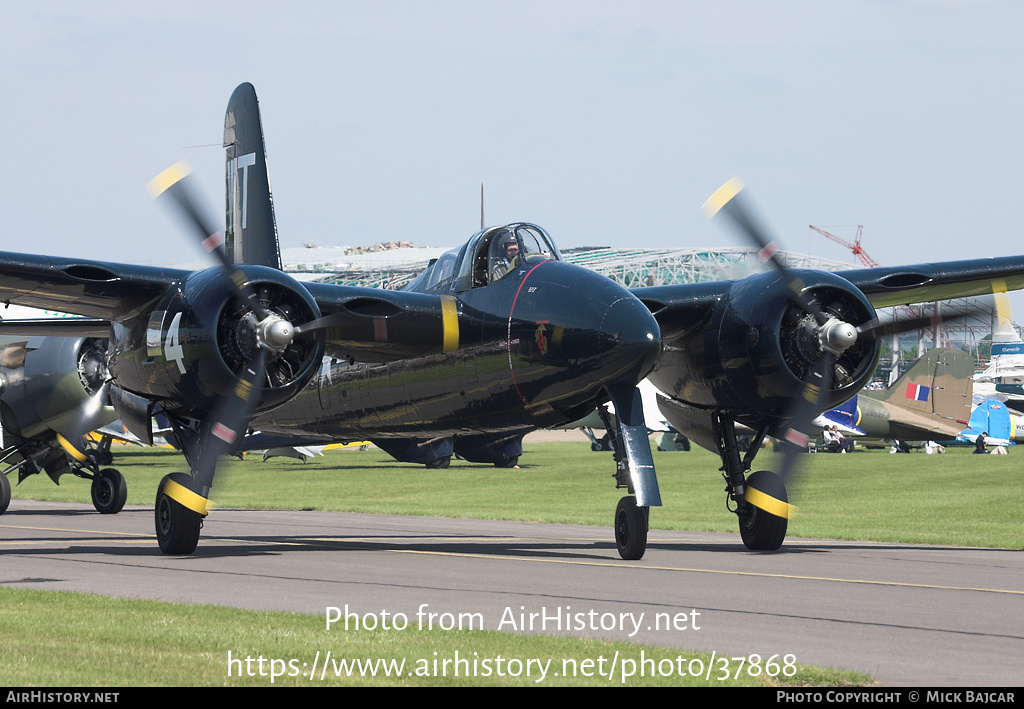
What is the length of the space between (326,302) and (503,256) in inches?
116

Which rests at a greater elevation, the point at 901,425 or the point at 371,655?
the point at 371,655

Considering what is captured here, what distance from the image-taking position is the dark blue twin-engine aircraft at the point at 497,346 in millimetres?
18172

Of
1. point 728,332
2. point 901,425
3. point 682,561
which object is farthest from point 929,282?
point 901,425

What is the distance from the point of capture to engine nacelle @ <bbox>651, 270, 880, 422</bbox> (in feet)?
65.3

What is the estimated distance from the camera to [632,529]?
734 inches

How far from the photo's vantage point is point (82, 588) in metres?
15.1

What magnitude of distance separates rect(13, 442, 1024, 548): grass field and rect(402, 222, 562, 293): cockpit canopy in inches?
201

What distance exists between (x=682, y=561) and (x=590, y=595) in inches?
202

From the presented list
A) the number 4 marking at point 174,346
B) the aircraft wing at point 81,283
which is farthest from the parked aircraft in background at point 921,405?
the number 4 marking at point 174,346

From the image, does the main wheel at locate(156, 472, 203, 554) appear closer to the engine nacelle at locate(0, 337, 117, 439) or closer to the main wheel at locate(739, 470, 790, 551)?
the main wheel at locate(739, 470, 790, 551)

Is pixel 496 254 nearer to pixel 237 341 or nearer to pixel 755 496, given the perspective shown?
pixel 237 341

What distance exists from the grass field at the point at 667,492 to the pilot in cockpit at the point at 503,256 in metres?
5.47

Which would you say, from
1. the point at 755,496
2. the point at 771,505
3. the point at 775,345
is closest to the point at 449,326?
the point at 775,345

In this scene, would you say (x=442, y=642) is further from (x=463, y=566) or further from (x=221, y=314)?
(x=221, y=314)
